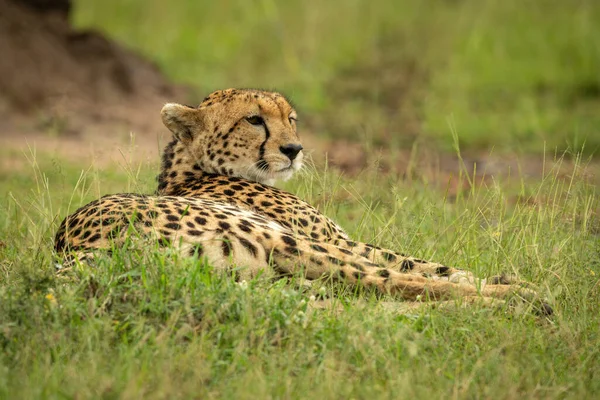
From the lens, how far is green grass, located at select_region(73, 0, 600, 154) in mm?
10586

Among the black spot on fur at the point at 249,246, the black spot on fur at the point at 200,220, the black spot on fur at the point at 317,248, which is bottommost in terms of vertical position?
the black spot on fur at the point at 317,248

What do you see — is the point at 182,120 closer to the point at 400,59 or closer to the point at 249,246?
the point at 249,246

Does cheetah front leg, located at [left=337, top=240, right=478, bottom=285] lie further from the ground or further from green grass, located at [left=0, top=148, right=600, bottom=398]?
green grass, located at [left=0, top=148, right=600, bottom=398]

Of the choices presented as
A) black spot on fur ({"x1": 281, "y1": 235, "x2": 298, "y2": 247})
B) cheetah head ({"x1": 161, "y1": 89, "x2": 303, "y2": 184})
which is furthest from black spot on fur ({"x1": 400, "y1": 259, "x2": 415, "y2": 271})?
cheetah head ({"x1": 161, "y1": 89, "x2": 303, "y2": 184})

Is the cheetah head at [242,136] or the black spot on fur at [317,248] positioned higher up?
the cheetah head at [242,136]

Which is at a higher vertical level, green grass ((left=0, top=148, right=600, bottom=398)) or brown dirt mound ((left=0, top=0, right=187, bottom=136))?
green grass ((left=0, top=148, right=600, bottom=398))

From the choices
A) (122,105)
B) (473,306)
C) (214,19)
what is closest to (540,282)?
(473,306)

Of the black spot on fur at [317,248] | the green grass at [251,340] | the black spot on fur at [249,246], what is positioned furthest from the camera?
the black spot on fur at [317,248]

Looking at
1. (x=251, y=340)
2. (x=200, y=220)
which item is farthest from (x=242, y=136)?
(x=251, y=340)

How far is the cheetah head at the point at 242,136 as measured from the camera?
16.3ft

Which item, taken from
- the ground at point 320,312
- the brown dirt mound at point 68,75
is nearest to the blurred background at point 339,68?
the brown dirt mound at point 68,75

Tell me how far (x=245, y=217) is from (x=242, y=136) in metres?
0.93

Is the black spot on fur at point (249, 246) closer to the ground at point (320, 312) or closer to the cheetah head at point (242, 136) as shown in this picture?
the ground at point (320, 312)

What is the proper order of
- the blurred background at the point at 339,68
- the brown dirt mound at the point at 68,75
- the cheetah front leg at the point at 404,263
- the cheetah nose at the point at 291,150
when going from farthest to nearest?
the brown dirt mound at the point at 68,75, the blurred background at the point at 339,68, the cheetah nose at the point at 291,150, the cheetah front leg at the point at 404,263
